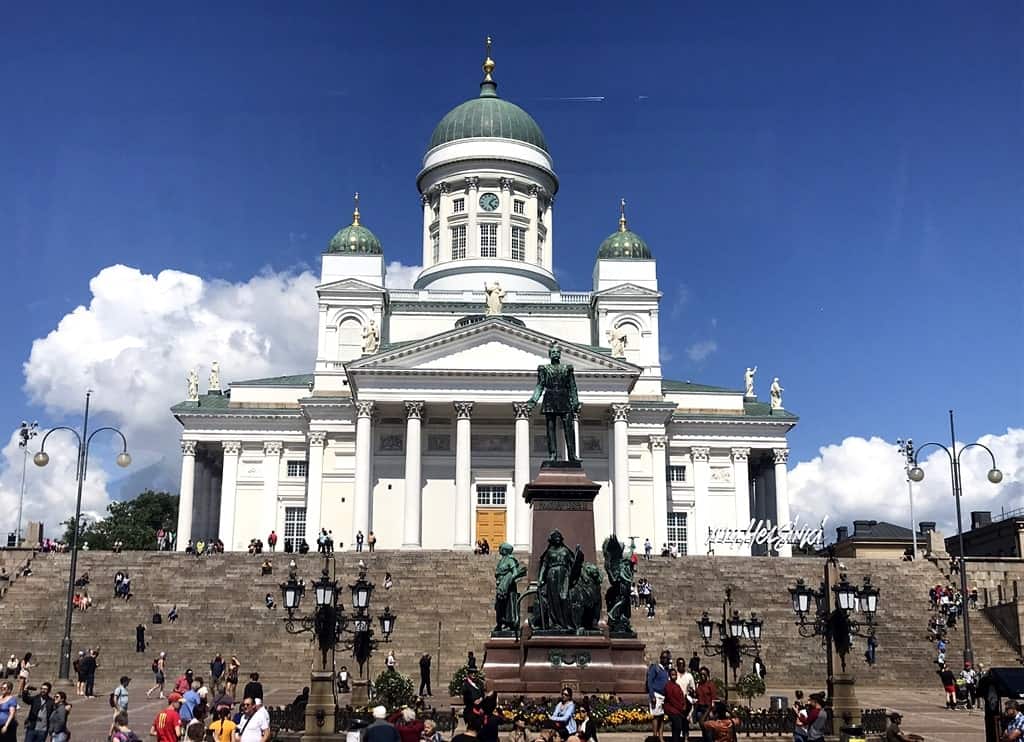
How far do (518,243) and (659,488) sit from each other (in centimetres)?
2131

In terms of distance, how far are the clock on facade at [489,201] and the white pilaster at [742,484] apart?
23.5m

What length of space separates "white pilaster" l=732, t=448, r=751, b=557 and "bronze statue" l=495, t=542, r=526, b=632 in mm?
46311

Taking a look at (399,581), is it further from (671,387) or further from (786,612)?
(671,387)

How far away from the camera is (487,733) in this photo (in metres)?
14.7

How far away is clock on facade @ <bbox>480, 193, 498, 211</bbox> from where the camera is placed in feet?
262

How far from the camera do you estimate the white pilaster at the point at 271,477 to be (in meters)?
68.8

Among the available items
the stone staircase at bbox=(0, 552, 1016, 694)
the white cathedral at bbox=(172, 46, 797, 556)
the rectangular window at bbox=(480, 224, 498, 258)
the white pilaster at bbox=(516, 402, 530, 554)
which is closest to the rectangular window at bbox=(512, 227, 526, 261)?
the white cathedral at bbox=(172, 46, 797, 556)

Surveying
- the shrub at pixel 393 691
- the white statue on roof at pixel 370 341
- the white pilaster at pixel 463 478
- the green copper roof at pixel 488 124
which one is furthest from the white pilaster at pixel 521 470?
the shrub at pixel 393 691

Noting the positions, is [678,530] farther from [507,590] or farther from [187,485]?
[507,590]

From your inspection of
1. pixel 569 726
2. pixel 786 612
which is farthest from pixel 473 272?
pixel 569 726

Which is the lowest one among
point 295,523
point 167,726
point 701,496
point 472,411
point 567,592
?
point 167,726

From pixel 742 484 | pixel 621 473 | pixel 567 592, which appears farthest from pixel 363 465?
pixel 567 592

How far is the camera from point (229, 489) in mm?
68875

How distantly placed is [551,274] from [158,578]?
39.7 metres
